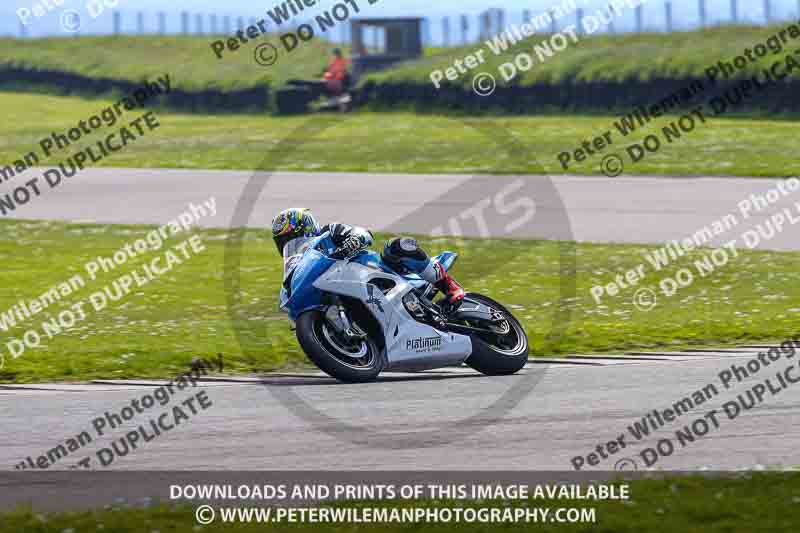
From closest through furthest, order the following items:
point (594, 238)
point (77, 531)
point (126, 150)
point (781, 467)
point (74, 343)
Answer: point (77, 531)
point (781, 467)
point (74, 343)
point (594, 238)
point (126, 150)

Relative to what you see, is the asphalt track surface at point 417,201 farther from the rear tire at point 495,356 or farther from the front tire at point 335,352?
the front tire at point 335,352

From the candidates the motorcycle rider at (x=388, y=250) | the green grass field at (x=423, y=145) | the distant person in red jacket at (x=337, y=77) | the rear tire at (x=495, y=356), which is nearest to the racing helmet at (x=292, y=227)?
the motorcycle rider at (x=388, y=250)

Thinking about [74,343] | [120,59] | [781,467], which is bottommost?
[120,59]

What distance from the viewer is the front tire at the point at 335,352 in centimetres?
1099

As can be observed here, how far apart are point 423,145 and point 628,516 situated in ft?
97.1

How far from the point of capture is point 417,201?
2573 cm

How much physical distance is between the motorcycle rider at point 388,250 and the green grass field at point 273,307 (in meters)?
1.55

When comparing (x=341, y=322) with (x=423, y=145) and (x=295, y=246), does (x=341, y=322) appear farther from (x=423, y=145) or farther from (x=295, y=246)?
(x=423, y=145)

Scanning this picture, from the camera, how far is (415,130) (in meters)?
40.3

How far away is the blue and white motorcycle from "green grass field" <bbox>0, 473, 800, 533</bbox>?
11.6 ft

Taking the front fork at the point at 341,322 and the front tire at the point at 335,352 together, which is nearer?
the front tire at the point at 335,352

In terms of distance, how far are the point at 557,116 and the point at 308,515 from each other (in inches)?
1397

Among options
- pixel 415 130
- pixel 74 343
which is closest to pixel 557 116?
pixel 415 130

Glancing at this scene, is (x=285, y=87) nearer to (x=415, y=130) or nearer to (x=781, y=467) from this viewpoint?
(x=415, y=130)
